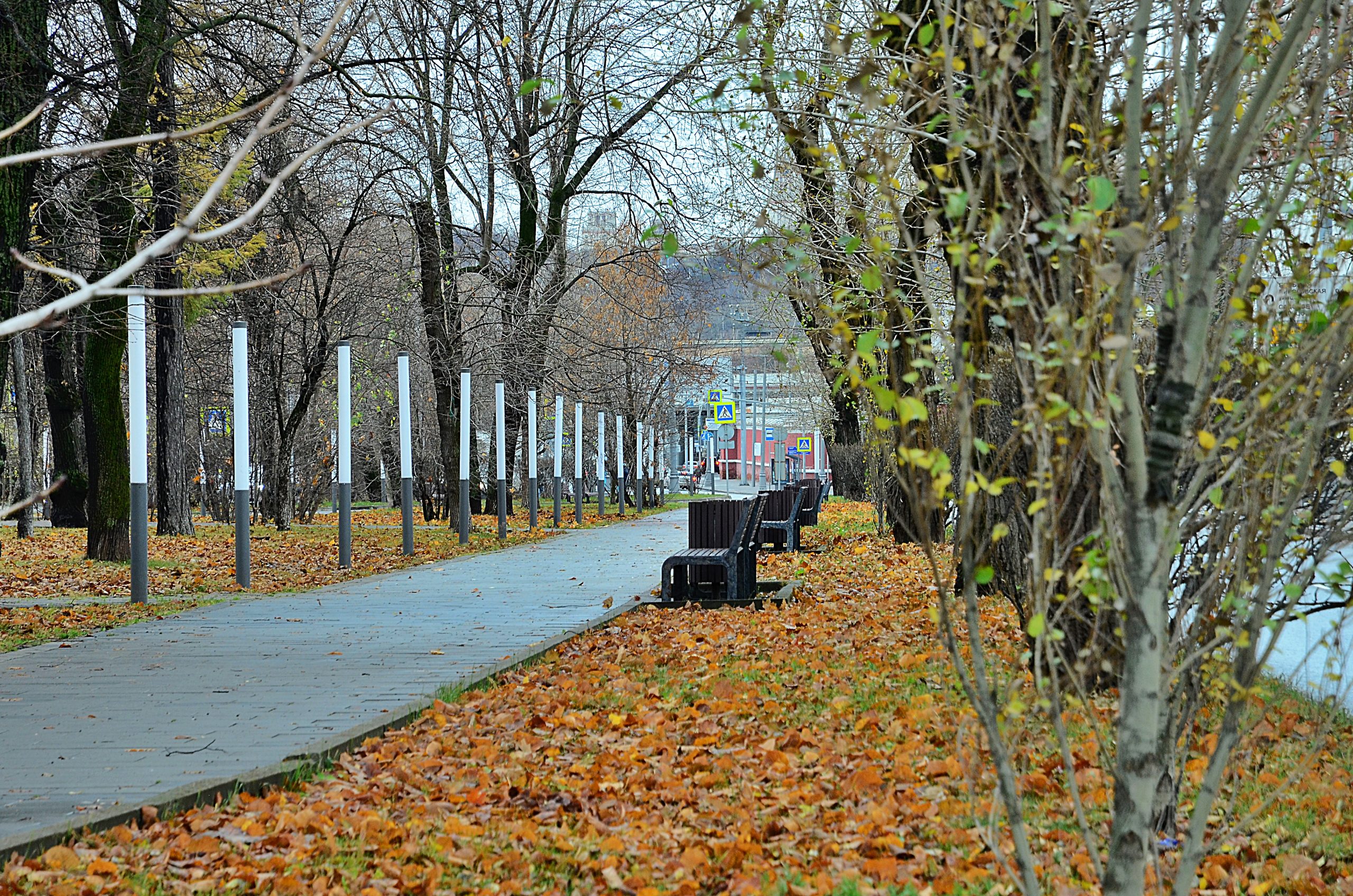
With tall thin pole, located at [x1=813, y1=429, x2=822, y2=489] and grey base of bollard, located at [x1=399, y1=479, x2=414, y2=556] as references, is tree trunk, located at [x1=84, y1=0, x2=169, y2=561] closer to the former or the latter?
grey base of bollard, located at [x1=399, y1=479, x2=414, y2=556]

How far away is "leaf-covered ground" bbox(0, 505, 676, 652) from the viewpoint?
11062 mm

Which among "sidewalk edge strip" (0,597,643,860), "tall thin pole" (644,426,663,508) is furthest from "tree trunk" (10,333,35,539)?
"tall thin pole" (644,426,663,508)

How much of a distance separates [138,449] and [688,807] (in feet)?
28.2

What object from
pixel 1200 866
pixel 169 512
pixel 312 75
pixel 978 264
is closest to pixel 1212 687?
pixel 1200 866

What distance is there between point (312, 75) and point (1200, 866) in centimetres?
973

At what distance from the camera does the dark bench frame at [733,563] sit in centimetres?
1190

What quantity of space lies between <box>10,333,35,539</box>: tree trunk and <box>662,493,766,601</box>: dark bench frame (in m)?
12.8

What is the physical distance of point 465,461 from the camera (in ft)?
73.1

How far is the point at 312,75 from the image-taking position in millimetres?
11586

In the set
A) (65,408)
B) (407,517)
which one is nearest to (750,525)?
(407,517)

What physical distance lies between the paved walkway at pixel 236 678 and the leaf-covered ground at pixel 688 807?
47 centimetres

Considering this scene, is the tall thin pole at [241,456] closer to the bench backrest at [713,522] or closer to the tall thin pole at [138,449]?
the tall thin pole at [138,449]

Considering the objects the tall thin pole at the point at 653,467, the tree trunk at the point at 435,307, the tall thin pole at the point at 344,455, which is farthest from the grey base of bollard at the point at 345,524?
the tall thin pole at the point at 653,467

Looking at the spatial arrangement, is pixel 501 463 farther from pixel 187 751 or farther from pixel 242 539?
pixel 187 751
